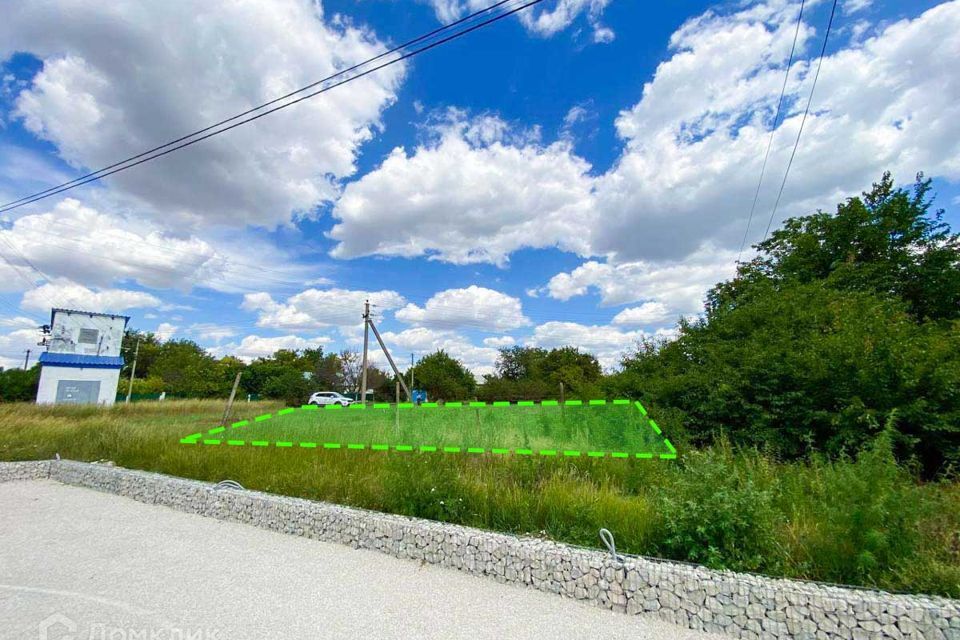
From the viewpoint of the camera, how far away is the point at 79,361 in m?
24.9

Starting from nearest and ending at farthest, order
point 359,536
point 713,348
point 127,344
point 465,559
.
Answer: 1. point 465,559
2. point 359,536
3. point 713,348
4. point 127,344

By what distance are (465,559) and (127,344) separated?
2514 inches

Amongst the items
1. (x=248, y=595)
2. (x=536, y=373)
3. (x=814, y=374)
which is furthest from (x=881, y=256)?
(x=536, y=373)

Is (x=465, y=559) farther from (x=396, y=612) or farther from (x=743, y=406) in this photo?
(x=743, y=406)

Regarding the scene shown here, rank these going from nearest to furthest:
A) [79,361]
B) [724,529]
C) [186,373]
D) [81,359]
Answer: [724,529]
[79,361]
[81,359]
[186,373]

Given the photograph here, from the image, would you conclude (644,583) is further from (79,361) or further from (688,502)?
(79,361)

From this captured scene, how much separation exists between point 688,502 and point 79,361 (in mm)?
32451

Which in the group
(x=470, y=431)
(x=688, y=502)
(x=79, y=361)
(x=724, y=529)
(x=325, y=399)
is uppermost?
(x=79, y=361)

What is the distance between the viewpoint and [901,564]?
9.75 ft

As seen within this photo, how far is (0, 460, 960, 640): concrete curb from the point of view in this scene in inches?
102

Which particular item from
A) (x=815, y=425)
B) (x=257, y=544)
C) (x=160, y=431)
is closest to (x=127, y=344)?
(x=160, y=431)

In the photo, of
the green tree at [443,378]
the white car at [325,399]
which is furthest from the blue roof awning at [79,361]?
the green tree at [443,378]

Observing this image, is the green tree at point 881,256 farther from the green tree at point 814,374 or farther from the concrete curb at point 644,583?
the concrete curb at point 644,583

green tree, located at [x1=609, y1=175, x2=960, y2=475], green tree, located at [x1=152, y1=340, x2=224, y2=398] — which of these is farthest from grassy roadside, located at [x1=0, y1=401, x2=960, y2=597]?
green tree, located at [x1=152, y1=340, x2=224, y2=398]
